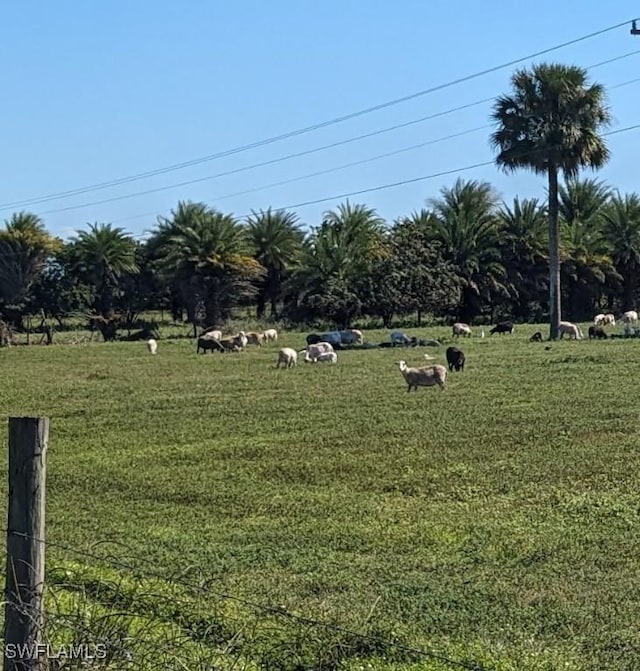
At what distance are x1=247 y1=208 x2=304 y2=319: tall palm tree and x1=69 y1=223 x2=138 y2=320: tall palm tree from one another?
20.1 feet

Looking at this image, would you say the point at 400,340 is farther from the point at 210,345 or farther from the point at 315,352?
the point at 315,352

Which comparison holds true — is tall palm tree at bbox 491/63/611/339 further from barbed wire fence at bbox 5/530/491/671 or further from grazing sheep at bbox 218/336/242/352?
barbed wire fence at bbox 5/530/491/671

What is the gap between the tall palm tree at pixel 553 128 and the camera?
37.8 m

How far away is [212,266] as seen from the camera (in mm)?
50875

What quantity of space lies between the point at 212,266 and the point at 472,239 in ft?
41.7

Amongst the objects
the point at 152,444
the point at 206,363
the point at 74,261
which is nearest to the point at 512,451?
the point at 152,444

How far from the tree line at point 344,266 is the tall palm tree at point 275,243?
60 mm

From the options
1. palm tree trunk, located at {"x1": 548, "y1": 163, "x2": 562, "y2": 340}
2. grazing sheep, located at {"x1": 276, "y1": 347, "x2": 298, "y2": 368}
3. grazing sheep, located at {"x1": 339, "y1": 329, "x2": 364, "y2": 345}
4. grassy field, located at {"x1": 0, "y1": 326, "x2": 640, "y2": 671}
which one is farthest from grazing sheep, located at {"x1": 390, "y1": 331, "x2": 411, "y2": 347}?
grassy field, located at {"x1": 0, "y1": 326, "x2": 640, "y2": 671}

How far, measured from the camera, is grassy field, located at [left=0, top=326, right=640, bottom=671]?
249 inches

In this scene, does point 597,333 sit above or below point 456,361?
above

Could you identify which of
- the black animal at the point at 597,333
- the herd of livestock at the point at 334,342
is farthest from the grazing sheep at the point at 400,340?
the black animal at the point at 597,333

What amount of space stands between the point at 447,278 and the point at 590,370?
1160 inches

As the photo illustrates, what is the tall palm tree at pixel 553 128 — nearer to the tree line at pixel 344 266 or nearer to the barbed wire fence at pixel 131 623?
the tree line at pixel 344 266

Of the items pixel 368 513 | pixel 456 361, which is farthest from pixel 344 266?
pixel 368 513
